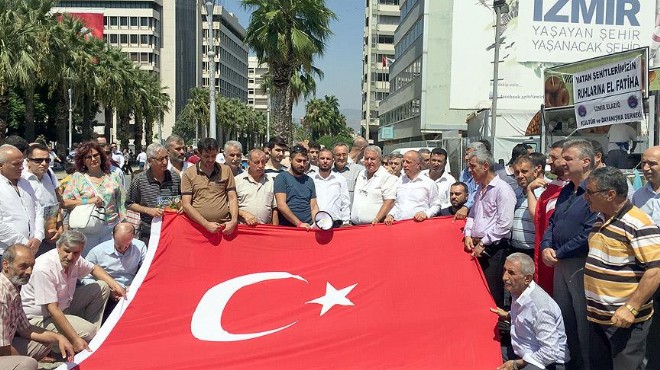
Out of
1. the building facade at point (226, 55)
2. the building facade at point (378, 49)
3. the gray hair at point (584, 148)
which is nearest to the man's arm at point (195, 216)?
the gray hair at point (584, 148)

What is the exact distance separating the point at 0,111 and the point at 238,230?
29.0 m

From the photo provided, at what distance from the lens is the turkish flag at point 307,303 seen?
18.5 ft

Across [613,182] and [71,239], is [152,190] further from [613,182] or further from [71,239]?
[613,182]

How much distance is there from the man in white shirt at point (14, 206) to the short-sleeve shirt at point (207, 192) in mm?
1449

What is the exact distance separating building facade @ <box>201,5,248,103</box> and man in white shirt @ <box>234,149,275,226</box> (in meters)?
115

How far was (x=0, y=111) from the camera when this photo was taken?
31125 millimetres

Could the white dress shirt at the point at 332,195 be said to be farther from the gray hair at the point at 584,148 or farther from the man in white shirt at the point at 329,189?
the gray hair at the point at 584,148

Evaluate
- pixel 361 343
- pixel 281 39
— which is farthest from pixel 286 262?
pixel 281 39

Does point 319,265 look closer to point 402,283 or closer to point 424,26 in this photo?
point 402,283

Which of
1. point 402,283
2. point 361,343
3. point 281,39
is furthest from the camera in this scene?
point 281,39

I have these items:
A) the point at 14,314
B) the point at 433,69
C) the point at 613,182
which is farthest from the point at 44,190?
the point at 433,69

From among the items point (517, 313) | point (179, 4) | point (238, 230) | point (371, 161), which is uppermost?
point (179, 4)

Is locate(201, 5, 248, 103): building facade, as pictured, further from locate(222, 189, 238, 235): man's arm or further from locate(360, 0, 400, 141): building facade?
locate(222, 189, 238, 235): man's arm

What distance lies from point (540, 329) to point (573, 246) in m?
0.69
